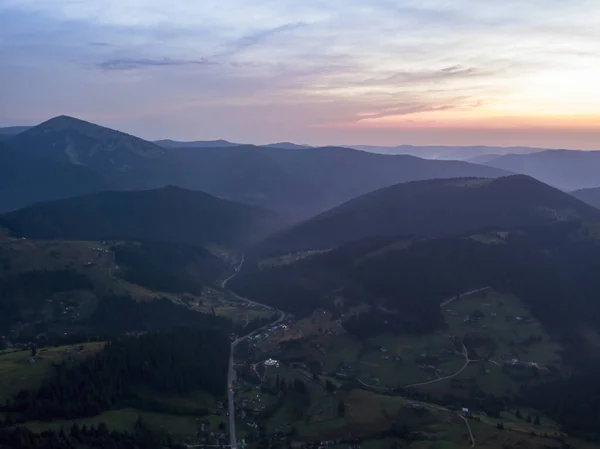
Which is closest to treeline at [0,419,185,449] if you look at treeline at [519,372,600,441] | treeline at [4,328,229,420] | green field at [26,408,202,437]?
green field at [26,408,202,437]

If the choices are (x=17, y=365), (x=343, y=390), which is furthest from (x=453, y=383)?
(x=17, y=365)

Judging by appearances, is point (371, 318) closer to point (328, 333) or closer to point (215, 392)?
point (328, 333)

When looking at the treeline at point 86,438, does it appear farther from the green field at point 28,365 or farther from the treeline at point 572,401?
the treeline at point 572,401

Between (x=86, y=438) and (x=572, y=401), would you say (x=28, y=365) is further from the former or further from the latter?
(x=572, y=401)

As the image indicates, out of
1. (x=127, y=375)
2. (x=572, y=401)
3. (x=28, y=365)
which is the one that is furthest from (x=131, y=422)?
(x=572, y=401)

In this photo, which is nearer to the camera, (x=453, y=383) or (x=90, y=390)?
(x=90, y=390)

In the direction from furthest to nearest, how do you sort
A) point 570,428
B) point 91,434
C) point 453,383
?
1. point 453,383
2. point 570,428
3. point 91,434

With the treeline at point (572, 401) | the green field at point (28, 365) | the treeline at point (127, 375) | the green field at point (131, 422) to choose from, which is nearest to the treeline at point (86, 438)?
the green field at point (131, 422)

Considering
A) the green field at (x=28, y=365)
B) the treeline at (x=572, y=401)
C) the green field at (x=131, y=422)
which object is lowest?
the treeline at (x=572, y=401)
